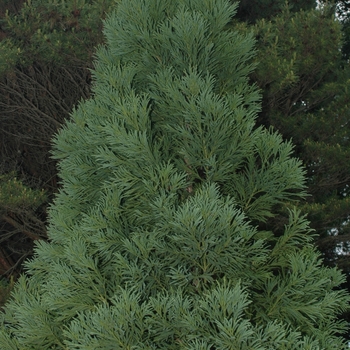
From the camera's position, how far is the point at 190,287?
9.16 feet

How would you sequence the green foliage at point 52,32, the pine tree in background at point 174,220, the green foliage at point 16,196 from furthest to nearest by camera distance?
the green foliage at point 52,32 < the green foliage at point 16,196 < the pine tree in background at point 174,220

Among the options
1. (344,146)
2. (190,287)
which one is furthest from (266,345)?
(344,146)

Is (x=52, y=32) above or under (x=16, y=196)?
above

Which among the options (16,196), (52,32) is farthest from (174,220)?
(52,32)

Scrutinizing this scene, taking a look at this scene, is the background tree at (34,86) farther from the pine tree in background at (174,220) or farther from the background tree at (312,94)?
the pine tree in background at (174,220)

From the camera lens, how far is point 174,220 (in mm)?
2777

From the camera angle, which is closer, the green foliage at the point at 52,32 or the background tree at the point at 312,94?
the background tree at the point at 312,94

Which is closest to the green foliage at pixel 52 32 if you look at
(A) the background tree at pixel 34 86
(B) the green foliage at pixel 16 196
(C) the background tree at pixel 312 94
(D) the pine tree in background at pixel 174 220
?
(A) the background tree at pixel 34 86

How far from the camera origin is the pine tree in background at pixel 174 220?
263 centimetres

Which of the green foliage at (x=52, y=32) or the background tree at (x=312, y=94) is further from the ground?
the background tree at (x=312, y=94)

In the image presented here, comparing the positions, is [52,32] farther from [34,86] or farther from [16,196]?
[16,196]

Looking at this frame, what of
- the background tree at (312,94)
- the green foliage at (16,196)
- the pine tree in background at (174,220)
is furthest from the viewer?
the green foliage at (16,196)

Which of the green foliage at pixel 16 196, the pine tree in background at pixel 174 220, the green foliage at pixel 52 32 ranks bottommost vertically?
the green foliage at pixel 16 196

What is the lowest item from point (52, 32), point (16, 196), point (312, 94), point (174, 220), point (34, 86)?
point (16, 196)
